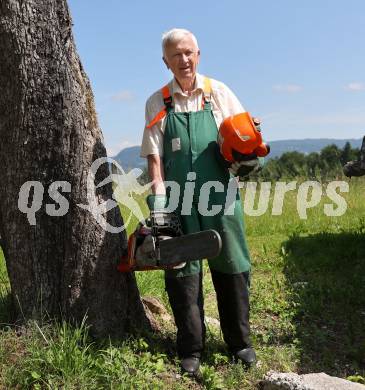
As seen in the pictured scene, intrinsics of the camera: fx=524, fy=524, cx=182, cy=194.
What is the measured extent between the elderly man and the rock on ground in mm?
576

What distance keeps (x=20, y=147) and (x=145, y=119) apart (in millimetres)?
805

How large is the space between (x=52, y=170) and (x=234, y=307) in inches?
59.3

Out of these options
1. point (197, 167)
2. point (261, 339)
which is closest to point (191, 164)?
point (197, 167)

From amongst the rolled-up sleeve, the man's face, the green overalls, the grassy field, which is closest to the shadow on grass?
the grassy field

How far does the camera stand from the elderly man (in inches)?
130

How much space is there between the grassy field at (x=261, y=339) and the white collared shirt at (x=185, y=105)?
4.26 feet

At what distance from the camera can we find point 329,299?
4906 millimetres

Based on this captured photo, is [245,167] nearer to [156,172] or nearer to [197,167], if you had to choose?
[197,167]

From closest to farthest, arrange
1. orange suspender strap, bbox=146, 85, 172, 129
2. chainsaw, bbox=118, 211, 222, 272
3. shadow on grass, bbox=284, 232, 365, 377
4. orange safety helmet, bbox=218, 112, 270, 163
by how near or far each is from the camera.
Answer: chainsaw, bbox=118, 211, 222, 272 < orange safety helmet, bbox=218, 112, 270, 163 < orange suspender strap, bbox=146, 85, 172, 129 < shadow on grass, bbox=284, 232, 365, 377

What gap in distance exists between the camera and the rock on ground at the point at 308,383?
2879 mm

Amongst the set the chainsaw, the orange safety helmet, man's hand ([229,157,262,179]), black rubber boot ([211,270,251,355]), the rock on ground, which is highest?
the orange safety helmet

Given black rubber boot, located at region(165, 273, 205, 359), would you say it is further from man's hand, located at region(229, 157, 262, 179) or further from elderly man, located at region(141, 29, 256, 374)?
man's hand, located at region(229, 157, 262, 179)

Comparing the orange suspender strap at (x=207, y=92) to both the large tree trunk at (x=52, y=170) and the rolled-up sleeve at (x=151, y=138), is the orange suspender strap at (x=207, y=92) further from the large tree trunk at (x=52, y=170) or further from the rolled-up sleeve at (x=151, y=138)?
the large tree trunk at (x=52, y=170)

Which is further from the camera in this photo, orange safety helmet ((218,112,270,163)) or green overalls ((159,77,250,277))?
green overalls ((159,77,250,277))
